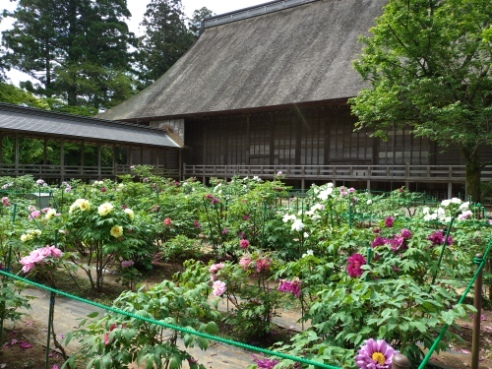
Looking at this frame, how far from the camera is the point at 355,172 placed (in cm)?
1600

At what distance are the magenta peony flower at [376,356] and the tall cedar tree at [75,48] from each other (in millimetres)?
29611

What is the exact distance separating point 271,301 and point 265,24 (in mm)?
23472

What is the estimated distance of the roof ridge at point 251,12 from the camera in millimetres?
23812

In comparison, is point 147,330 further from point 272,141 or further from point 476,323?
point 272,141

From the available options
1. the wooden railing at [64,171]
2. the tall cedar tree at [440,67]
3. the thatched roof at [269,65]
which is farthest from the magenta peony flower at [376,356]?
the wooden railing at [64,171]

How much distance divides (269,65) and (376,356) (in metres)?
19.8

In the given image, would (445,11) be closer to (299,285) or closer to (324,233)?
(324,233)

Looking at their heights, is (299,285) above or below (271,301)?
above

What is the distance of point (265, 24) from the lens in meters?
24.1

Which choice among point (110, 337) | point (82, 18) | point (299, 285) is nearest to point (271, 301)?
point (299, 285)

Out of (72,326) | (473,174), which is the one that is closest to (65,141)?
(473,174)

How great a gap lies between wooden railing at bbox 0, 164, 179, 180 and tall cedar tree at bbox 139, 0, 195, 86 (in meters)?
18.9

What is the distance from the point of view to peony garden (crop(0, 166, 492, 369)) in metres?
1.92

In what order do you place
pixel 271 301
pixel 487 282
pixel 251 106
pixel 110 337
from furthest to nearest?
1. pixel 251 106
2. pixel 487 282
3. pixel 271 301
4. pixel 110 337
